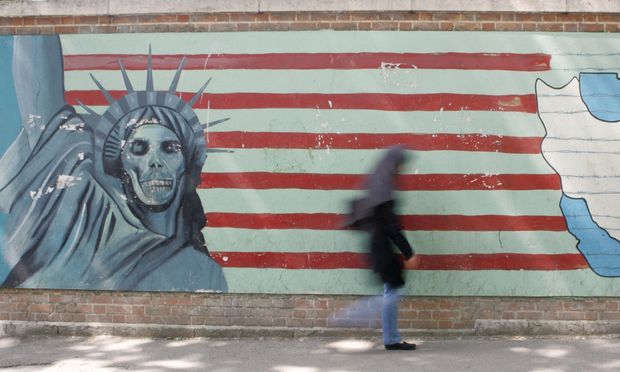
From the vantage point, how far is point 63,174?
752cm

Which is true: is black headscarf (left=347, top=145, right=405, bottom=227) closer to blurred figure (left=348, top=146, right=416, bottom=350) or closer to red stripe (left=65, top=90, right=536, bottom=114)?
blurred figure (left=348, top=146, right=416, bottom=350)

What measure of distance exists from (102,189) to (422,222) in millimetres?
3130

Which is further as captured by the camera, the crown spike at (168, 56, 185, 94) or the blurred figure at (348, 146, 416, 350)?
the crown spike at (168, 56, 185, 94)

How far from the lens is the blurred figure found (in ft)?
21.1

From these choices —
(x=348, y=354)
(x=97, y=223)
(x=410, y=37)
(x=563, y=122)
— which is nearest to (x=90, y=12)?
(x=97, y=223)

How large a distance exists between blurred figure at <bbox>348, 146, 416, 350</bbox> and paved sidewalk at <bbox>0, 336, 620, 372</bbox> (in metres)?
0.48

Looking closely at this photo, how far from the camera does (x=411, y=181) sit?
7125mm

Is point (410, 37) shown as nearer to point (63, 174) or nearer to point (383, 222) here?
point (383, 222)

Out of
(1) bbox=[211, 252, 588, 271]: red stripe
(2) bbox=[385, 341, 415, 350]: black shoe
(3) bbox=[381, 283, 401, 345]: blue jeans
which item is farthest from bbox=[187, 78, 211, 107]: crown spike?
→ (2) bbox=[385, 341, 415, 350]: black shoe

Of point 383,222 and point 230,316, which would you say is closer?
point 383,222

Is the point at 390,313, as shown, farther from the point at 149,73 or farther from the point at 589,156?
the point at 149,73

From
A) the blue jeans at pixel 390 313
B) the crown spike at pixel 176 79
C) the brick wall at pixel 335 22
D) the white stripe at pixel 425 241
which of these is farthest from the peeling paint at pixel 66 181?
the blue jeans at pixel 390 313

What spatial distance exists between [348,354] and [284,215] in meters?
1.44

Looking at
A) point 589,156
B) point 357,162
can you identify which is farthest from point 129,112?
point 589,156
